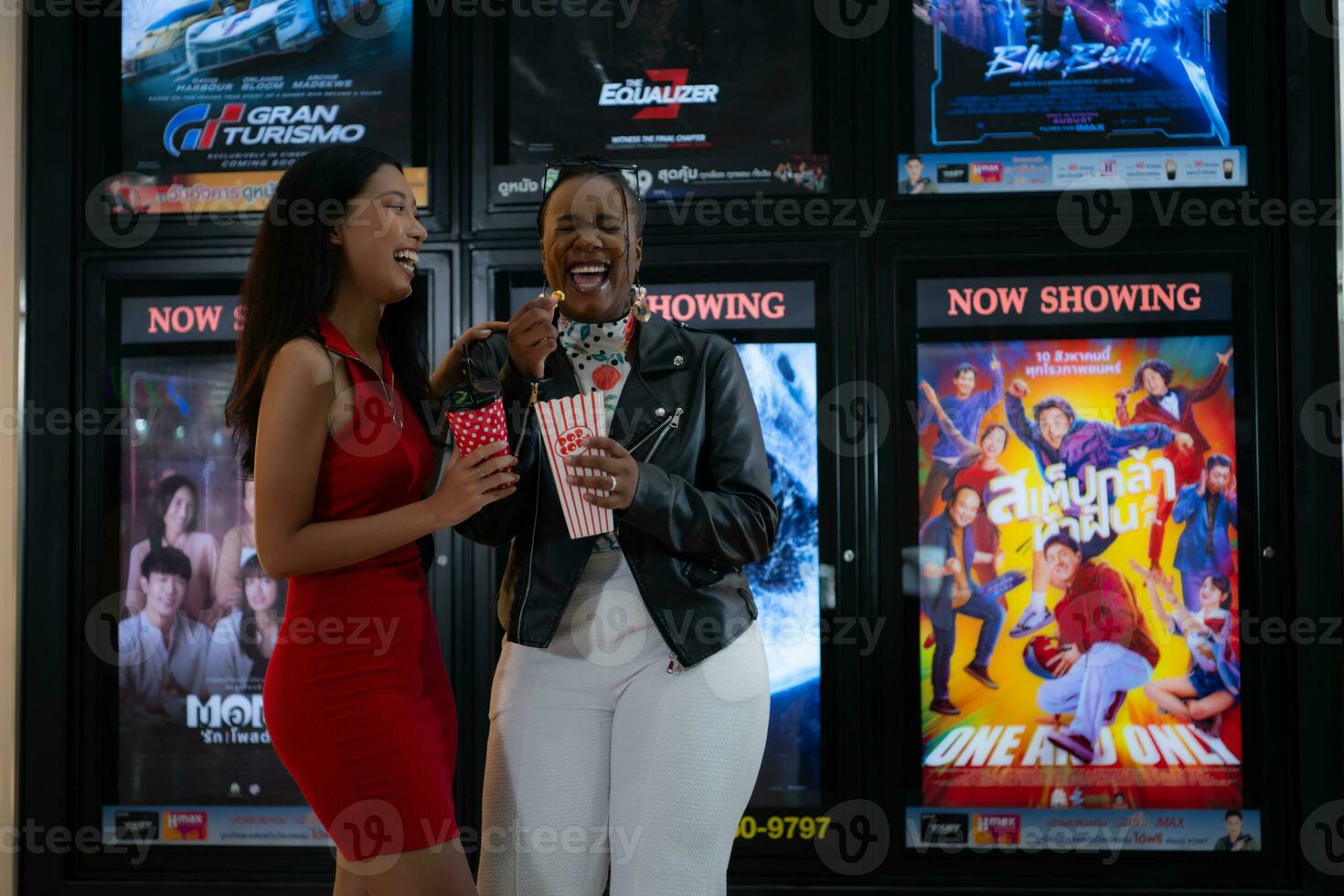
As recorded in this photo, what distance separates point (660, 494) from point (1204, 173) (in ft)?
8.70

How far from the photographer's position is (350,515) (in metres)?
1.91

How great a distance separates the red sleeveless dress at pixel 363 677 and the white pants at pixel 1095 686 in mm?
2345

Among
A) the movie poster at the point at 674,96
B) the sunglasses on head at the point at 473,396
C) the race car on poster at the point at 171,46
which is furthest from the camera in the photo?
the race car on poster at the point at 171,46

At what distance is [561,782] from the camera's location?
1904mm

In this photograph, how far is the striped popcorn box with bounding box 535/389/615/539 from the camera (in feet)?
6.07

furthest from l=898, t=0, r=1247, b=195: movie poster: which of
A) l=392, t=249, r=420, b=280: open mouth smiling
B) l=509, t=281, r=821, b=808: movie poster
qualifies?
l=392, t=249, r=420, b=280: open mouth smiling

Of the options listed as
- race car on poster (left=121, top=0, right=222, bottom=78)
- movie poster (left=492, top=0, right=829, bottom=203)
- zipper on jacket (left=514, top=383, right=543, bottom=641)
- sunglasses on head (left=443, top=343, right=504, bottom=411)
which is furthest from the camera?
race car on poster (left=121, top=0, right=222, bottom=78)
